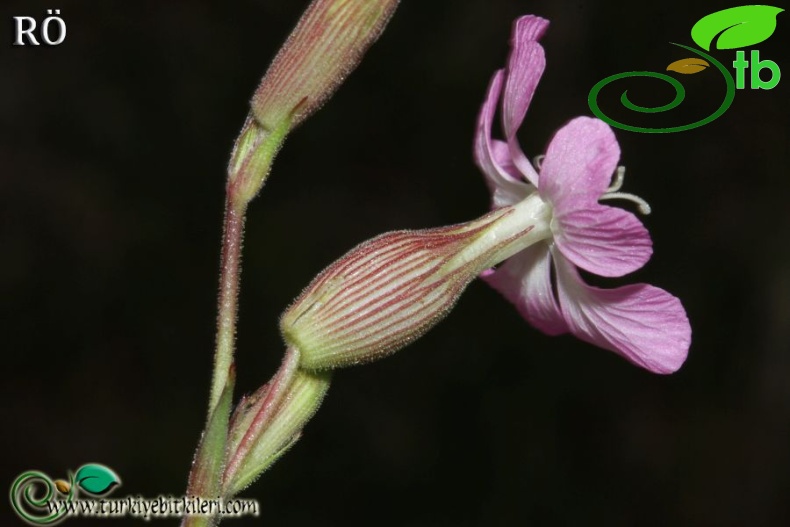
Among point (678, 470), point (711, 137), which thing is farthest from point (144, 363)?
point (711, 137)

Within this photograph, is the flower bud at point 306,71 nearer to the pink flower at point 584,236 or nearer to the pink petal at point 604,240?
→ the pink flower at point 584,236

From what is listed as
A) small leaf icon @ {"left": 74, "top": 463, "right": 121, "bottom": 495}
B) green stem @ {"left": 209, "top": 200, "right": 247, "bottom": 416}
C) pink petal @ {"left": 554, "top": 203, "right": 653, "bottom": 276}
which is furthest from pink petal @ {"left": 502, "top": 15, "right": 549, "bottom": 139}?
small leaf icon @ {"left": 74, "top": 463, "right": 121, "bottom": 495}

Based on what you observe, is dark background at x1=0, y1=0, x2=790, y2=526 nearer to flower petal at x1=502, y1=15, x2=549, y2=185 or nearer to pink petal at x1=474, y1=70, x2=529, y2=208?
pink petal at x1=474, y1=70, x2=529, y2=208

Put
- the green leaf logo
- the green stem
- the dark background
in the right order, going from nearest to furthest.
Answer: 1. the green stem
2. the green leaf logo
3. the dark background

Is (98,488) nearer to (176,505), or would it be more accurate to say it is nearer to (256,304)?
(176,505)

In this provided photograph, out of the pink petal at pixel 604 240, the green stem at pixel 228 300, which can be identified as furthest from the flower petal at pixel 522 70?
the green stem at pixel 228 300

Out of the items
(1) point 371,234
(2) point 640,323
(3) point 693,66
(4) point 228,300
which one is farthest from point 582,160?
(1) point 371,234
